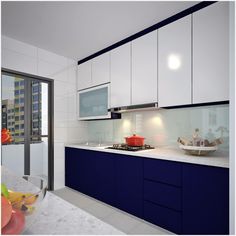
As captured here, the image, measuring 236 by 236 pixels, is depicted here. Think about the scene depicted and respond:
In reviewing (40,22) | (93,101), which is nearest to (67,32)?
(40,22)

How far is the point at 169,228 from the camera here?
1802 mm

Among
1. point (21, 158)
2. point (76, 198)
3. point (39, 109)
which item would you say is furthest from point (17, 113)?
point (76, 198)

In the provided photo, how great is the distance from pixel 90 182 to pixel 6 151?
1.41 m

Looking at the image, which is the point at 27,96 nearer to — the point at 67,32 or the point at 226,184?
the point at 67,32

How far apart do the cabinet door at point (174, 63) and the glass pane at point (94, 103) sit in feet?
3.57

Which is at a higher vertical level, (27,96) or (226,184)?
(27,96)

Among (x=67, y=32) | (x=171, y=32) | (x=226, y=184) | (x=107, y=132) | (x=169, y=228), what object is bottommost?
(x=169, y=228)

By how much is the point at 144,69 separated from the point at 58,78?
178 cm

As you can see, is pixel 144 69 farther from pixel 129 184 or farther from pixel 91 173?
pixel 91 173

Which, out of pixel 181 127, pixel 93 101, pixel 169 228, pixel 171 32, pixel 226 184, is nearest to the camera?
pixel 226 184

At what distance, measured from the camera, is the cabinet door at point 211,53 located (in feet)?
5.59

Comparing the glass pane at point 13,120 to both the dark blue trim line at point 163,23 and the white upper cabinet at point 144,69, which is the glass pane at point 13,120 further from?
the white upper cabinet at point 144,69

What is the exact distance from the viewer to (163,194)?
1.83 m

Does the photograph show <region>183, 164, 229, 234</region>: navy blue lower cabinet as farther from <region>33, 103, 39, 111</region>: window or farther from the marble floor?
<region>33, 103, 39, 111</region>: window
